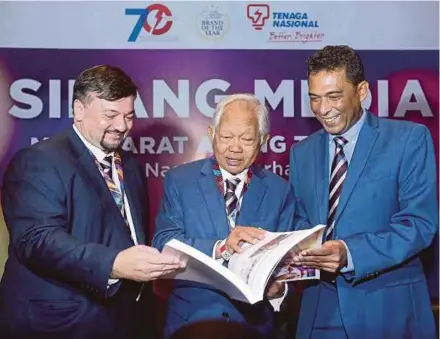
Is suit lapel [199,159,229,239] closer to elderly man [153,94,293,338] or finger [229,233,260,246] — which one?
elderly man [153,94,293,338]

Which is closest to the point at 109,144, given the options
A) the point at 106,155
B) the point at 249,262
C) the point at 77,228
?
the point at 106,155

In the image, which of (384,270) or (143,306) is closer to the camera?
(384,270)

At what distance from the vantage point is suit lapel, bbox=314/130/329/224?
2.64 meters

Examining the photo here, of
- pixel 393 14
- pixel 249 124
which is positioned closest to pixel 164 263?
Answer: pixel 249 124

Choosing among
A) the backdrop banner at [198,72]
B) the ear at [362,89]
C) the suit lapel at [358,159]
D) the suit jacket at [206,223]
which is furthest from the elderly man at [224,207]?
the backdrop banner at [198,72]

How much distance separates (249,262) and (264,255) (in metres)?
0.07

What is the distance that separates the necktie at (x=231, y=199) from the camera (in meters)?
2.62

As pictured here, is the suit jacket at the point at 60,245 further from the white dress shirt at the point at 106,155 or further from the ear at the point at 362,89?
the ear at the point at 362,89

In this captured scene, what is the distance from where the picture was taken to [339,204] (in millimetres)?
2578

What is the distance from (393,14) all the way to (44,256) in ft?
8.60

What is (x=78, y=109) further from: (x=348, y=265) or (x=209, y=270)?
(x=348, y=265)

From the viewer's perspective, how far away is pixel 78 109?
106 inches

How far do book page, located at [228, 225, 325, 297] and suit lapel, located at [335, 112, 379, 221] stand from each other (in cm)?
27

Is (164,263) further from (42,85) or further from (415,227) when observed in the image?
(42,85)
